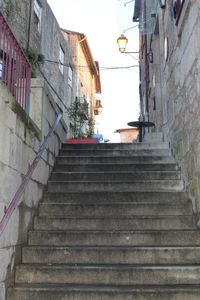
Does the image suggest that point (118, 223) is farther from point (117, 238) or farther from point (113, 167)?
point (113, 167)

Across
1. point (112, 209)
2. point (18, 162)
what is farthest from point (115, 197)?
point (18, 162)

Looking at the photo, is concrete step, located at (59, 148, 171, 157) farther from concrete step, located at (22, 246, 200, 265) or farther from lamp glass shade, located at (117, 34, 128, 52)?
lamp glass shade, located at (117, 34, 128, 52)

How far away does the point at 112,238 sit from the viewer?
384 cm

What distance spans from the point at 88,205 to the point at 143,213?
0.64 m

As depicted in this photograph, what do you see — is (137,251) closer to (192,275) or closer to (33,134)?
(192,275)

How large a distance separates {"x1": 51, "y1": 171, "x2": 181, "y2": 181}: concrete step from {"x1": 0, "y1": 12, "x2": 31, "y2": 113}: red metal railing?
125cm

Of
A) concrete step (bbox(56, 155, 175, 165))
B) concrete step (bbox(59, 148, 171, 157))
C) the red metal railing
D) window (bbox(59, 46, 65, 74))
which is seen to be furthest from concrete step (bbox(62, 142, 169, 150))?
window (bbox(59, 46, 65, 74))

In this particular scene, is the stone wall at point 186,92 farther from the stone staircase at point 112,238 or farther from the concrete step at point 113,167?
the stone staircase at point 112,238

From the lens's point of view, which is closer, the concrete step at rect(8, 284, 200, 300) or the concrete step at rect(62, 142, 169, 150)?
the concrete step at rect(8, 284, 200, 300)

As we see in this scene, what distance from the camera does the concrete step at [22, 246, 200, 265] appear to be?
11.6 feet

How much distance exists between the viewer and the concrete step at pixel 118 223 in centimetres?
406

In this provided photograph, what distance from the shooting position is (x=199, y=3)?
3693mm

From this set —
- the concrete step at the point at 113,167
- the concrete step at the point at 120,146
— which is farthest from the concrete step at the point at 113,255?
the concrete step at the point at 120,146

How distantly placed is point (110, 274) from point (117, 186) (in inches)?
63.6
